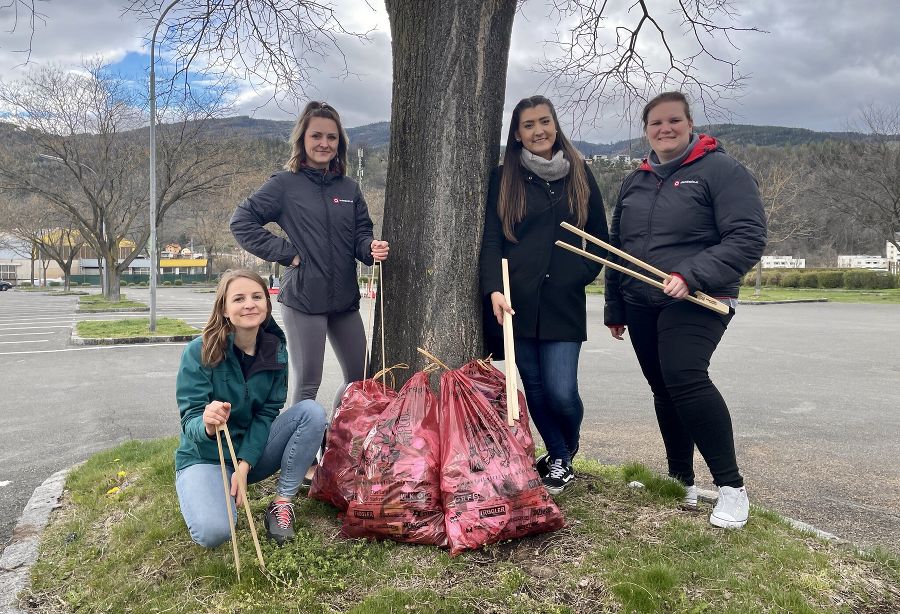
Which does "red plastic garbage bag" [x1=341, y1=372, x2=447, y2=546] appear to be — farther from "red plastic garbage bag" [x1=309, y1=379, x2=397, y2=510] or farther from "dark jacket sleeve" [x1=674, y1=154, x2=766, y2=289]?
"dark jacket sleeve" [x1=674, y1=154, x2=766, y2=289]

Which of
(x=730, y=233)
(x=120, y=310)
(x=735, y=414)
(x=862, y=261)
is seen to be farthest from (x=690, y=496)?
(x=862, y=261)

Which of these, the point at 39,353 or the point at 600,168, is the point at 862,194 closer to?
the point at 600,168

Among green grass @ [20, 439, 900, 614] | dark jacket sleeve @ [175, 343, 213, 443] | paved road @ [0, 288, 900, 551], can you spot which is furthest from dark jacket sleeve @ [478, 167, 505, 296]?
paved road @ [0, 288, 900, 551]

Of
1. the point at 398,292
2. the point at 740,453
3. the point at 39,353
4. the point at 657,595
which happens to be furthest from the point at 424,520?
the point at 39,353

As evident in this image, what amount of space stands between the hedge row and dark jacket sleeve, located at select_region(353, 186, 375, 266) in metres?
30.7

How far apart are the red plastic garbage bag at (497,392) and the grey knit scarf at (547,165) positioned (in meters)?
0.98

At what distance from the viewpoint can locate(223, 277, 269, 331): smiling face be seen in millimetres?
2857

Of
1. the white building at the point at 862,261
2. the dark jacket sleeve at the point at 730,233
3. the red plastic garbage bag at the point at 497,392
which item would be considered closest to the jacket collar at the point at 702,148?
the dark jacket sleeve at the point at 730,233

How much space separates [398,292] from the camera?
3330 millimetres

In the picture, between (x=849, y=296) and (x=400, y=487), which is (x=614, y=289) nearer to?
(x=400, y=487)

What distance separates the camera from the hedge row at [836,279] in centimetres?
3200

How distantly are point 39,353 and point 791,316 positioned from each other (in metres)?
18.9

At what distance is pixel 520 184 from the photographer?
124 inches

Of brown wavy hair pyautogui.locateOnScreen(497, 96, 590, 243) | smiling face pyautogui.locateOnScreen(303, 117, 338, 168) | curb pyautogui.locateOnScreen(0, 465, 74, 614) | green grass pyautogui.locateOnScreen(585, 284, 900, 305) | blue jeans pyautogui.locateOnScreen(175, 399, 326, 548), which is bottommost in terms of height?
curb pyautogui.locateOnScreen(0, 465, 74, 614)
